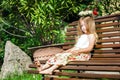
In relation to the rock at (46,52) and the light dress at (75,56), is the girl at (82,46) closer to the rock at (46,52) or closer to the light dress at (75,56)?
the light dress at (75,56)

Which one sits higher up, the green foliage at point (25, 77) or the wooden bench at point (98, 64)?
the wooden bench at point (98, 64)

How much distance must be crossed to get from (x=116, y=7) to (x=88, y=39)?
334 centimetres

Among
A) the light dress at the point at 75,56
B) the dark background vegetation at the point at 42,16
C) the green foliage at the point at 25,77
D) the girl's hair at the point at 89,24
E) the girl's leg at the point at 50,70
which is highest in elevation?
the dark background vegetation at the point at 42,16

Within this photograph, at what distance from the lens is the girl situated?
6738 mm

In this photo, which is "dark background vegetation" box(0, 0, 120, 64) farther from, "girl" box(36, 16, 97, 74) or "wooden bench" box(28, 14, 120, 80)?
"girl" box(36, 16, 97, 74)

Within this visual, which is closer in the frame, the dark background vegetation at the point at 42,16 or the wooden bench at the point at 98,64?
the wooden bench at the point at 98,64

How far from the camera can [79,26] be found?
288 inches

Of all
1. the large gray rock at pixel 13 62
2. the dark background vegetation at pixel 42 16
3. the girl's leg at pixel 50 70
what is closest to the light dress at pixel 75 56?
the girl's leg at pixel 50 70

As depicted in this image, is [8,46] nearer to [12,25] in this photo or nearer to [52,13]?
[52,13]

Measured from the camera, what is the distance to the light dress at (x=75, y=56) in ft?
21.4

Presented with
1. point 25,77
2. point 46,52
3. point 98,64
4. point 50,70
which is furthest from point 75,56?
point 25,77

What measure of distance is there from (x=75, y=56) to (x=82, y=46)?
0.24m

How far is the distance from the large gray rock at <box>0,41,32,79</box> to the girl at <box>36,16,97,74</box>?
8.27ft

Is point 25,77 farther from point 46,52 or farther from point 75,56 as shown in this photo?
point 75,56
